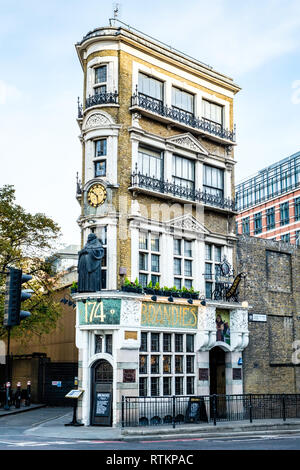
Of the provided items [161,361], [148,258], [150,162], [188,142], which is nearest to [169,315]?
[161,361]

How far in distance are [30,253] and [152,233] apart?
39.9ft

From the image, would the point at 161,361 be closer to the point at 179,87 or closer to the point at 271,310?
the point at 271,310

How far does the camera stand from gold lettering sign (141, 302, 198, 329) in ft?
81.4

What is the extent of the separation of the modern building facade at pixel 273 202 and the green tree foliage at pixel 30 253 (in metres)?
43.1

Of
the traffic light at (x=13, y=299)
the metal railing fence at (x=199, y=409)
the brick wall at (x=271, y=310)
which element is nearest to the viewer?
the traffic light at (x=13, y=299)

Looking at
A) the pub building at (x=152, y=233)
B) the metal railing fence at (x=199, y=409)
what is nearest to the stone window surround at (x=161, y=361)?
the pub building at (x=152, y=233)

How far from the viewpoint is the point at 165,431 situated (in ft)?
68.9

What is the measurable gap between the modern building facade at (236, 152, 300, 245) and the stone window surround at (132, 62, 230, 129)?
4319cm

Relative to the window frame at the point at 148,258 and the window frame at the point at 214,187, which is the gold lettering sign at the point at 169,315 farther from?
the window frame at the point at 214,187

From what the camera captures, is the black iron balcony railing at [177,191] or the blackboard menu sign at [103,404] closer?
the blackboard menu sign at [103,404]

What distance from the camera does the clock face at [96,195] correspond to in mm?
25297

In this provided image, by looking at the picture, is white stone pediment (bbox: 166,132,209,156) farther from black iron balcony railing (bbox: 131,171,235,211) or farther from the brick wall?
the brick wall

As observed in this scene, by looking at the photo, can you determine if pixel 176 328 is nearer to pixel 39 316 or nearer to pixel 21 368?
pixel 39 316
